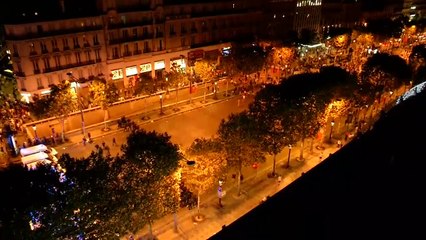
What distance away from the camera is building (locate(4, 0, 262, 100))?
218 ft

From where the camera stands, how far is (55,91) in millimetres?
57062

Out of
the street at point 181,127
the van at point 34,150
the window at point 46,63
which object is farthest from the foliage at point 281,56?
the van at point 34,150

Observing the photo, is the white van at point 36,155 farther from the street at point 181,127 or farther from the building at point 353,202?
the building at point 353,202

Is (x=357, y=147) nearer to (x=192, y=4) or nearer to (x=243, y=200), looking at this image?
(x=243, y=200)

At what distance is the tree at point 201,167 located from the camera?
38.1m

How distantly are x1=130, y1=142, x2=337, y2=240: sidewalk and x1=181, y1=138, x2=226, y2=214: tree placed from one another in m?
2.05

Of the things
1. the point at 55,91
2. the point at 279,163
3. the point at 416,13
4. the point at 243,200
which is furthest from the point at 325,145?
the point at 416,13

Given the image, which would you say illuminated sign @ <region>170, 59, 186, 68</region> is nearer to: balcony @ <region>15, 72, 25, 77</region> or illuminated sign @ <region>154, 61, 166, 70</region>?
illuminated sign @ <region>154, 61, 166, 70</region>

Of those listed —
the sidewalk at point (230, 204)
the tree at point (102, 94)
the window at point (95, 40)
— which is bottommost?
the sidewalk at point (230, 204)

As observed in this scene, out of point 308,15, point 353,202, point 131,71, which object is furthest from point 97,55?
point 308,15

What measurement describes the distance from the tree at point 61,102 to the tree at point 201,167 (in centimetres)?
2622

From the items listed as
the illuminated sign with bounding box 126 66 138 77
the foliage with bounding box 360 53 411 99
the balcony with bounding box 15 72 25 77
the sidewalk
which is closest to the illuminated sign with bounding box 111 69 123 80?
the illuminated sign with bounding box 126 66 138 77

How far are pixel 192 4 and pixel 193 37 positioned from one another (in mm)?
7535

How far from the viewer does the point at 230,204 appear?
138 ft
